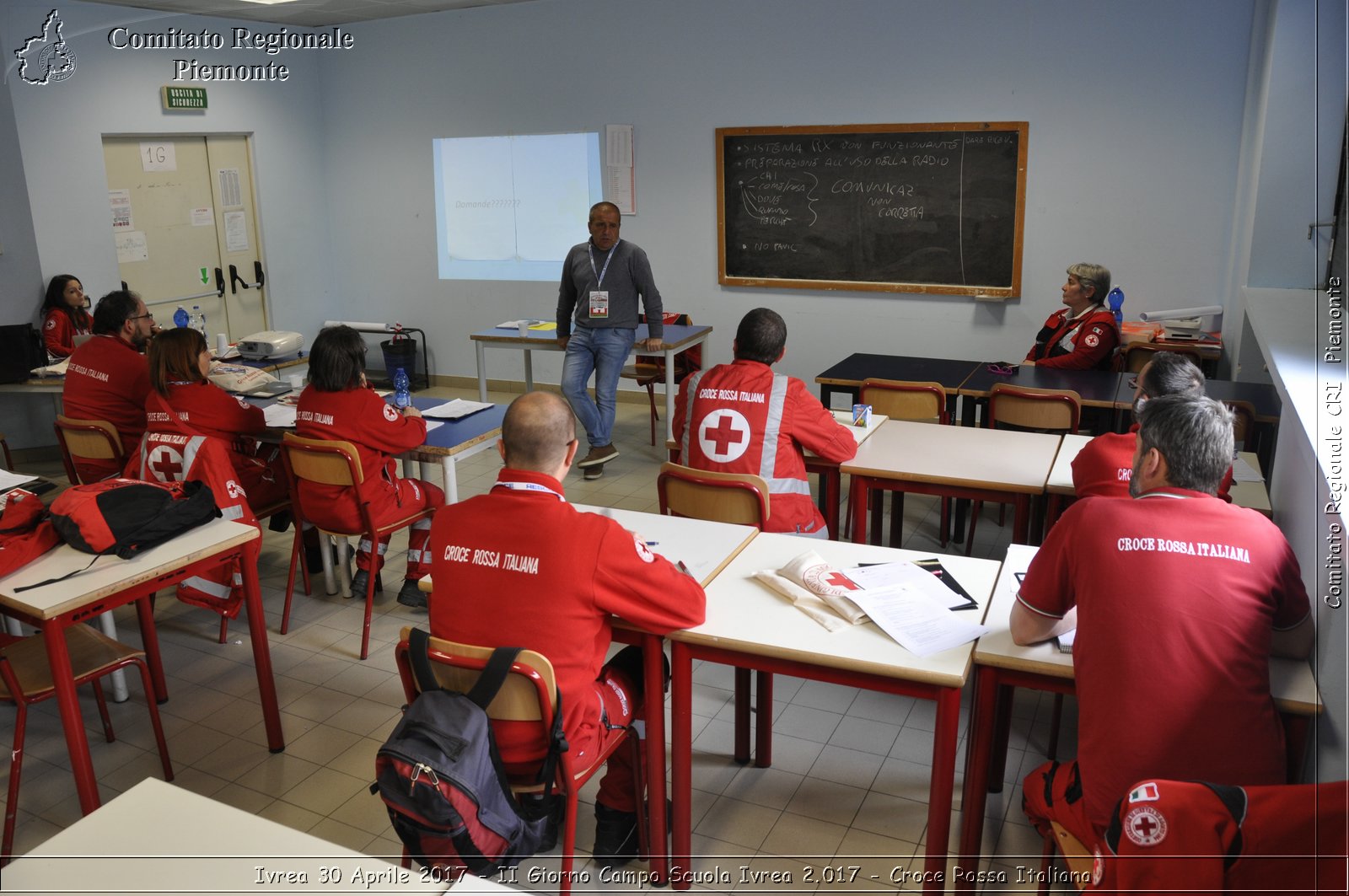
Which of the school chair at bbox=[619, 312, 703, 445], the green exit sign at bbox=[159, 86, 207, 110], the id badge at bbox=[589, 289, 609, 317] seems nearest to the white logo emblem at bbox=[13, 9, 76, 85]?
the green exit sign at bbox=[159, 86, 207, 110]

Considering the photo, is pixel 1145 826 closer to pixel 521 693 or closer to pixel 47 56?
pixel 521 693

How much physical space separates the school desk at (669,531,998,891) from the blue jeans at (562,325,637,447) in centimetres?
352

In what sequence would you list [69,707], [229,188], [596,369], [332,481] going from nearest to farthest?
[69,707]
[332,481]
[596,369]
[229,188]

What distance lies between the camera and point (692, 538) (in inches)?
111

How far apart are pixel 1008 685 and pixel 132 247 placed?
696cm

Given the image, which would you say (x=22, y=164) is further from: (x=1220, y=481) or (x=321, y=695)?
A: (x=1220, y=481)

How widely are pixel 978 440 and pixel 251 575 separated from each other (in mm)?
2600

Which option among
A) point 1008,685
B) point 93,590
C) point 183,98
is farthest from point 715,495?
point 183,98

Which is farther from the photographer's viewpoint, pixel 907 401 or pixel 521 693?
pixel 907 401

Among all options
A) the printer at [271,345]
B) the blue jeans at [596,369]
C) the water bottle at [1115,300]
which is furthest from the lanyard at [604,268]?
the water bottle at [1115,300]

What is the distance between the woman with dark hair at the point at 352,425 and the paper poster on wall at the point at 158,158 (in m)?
4.38

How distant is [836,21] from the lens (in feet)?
21.2

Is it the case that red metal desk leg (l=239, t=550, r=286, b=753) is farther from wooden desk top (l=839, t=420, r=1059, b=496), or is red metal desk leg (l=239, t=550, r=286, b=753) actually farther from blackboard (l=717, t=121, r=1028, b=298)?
blackboard (l=717, t=121, r=1028, b=298)

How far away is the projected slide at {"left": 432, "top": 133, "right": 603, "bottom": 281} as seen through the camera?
7594 mm
